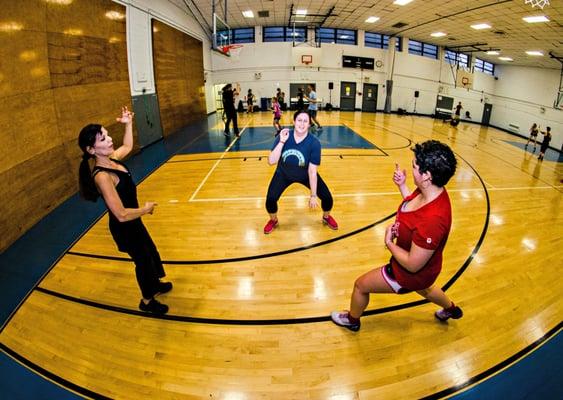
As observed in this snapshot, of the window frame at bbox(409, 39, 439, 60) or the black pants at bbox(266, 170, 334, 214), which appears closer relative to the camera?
the black pants at bbox(266, 170, 334, 214)

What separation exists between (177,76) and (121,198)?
37.5ft

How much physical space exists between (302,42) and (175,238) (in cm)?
1798

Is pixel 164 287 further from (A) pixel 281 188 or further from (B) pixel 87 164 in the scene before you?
(A) pixel 281 188

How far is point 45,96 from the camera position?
4895 mm

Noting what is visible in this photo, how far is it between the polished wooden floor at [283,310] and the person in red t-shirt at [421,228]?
747mm

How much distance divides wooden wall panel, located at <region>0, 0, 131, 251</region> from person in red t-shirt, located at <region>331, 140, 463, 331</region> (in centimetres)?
503

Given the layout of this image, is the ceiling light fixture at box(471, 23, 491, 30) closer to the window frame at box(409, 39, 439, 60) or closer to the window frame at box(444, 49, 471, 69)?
the window frame at box(409, 39, 439, 60)

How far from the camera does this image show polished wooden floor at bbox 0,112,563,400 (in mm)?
2156

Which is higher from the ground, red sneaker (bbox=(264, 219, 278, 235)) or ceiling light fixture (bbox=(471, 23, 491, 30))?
ceiling light fixture (bbox=(471, 23, 491, 30))

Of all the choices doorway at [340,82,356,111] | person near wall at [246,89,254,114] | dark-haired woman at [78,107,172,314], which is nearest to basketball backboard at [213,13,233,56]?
person near wall at [246,89,254,114]

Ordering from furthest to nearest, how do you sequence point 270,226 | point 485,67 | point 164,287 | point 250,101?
point 485,67
point 250,101
point 270,226
point 164,287

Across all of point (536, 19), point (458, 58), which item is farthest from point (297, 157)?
point (458, 58)

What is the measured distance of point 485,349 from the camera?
2.37m

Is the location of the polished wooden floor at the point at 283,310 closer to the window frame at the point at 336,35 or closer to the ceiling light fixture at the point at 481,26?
the ceiling light fixture at the point at 481,26
